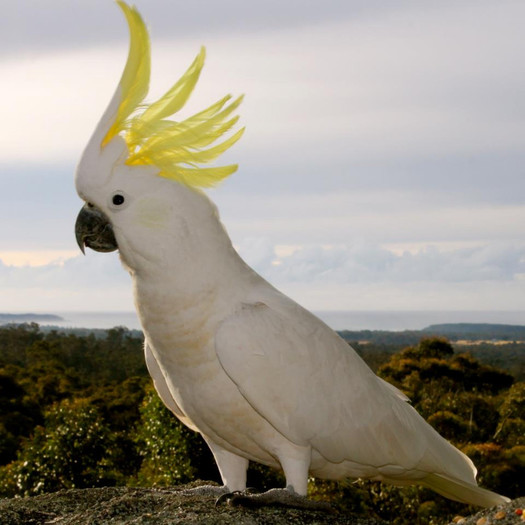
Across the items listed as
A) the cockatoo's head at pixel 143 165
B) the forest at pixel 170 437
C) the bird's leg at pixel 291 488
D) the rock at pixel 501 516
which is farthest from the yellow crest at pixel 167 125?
the forest at pixel 170 437

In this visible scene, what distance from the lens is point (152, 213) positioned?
4.66 metres

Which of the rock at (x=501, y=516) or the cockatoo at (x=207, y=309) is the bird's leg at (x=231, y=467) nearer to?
the cockatoo at (x=207, y=309)

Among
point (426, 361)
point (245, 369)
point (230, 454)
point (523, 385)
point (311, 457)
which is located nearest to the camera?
point (245, 369)

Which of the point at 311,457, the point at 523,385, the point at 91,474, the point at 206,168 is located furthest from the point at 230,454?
the point at 523,385

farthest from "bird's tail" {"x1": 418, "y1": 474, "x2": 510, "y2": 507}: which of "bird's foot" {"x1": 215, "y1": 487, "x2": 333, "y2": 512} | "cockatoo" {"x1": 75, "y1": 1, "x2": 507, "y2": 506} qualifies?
"bird's foot" {"x1": 215, "y1": 487, "x2": 333, "y2": 512}

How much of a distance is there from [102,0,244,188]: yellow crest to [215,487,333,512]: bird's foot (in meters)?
2.13

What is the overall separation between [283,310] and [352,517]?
169 cm

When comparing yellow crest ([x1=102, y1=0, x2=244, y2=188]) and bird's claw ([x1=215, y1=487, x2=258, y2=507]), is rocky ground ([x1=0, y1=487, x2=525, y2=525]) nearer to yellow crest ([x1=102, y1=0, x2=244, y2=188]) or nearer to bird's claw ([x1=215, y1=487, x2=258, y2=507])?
bird's claw ([x1=215, y1=487, x2=258, y2=507])

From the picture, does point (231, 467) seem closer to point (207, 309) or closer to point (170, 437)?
point (207, 309)

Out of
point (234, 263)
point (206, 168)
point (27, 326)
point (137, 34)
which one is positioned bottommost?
point (27, 326)

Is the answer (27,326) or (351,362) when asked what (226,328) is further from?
(27,326)

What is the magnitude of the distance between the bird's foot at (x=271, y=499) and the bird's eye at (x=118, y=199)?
2.12 meters

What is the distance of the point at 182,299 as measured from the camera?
15.6 ft

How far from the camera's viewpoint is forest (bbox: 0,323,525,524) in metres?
9.93
